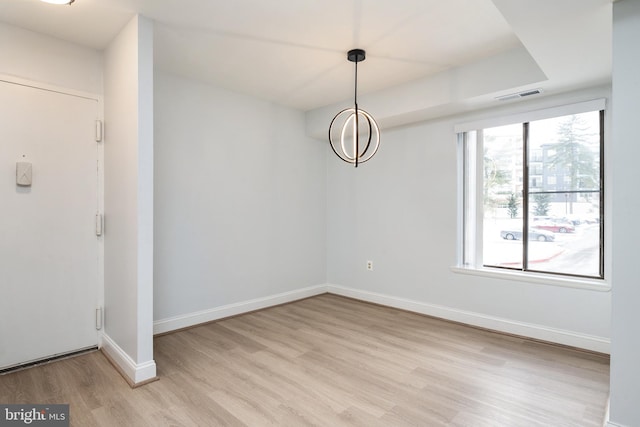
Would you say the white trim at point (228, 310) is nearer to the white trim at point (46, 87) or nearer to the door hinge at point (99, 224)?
the door hinge at point (99, 224)

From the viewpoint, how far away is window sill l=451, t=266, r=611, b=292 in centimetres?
288

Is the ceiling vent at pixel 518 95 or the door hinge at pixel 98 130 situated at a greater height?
the ceiling vent at pixel 518 95

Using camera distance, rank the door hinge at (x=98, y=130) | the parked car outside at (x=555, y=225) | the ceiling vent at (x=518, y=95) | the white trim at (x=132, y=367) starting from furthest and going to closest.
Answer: the parked car outside at (x=555, y=225) < the ceiling vent at (x=518, y=95) < the door hinge at (x=98, y=130) < the white trim at (x=132, y=367)

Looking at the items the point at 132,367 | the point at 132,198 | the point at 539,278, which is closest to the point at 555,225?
the point at 539,278

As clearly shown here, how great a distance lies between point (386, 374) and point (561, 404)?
3.57 ft

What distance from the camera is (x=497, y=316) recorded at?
3.42 m

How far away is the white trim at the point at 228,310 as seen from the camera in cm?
335

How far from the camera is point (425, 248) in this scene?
397 centimetres

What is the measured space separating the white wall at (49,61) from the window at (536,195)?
3.57m

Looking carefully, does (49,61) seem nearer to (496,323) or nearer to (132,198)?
(132,198)

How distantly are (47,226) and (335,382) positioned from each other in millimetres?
2472

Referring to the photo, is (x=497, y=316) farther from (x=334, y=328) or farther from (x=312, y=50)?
(x=312, y=50)

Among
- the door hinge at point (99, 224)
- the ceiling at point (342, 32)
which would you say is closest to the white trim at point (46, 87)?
the ceiling at point (342, 32)

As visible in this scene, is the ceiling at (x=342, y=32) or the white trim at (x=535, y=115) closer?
the ceiling at (x=342, y=32)
